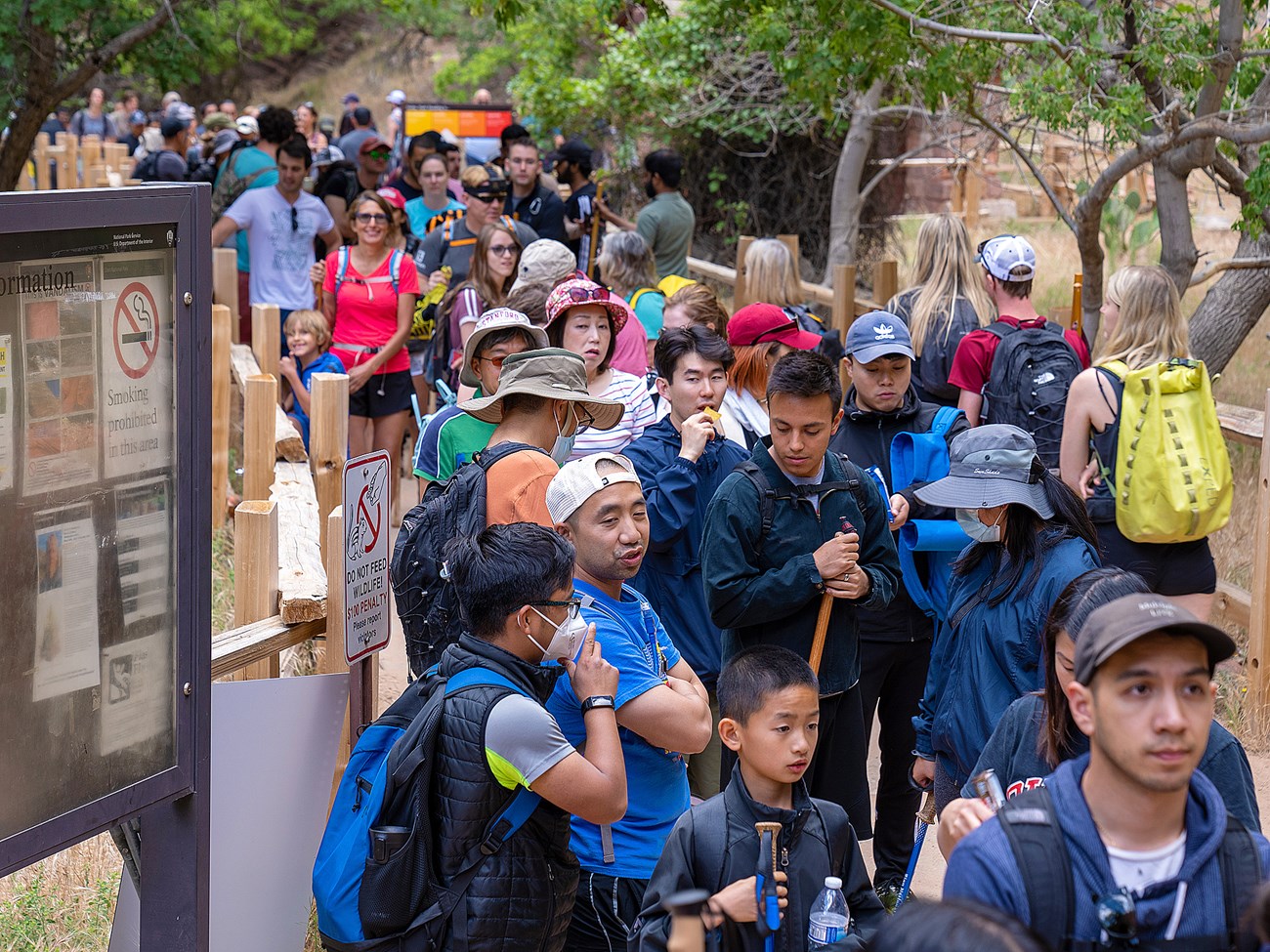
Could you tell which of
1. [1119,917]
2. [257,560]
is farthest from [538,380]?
[1119,917]

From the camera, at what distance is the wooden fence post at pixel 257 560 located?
13.2ft

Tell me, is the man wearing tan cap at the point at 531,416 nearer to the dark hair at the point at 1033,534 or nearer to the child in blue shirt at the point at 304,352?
the dark hair at the point at 1033,534

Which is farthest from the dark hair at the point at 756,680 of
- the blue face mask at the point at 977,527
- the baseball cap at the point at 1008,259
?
the baseball cap at the point at 1008,259

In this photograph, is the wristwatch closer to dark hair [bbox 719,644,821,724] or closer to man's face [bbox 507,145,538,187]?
dark hair [bbox 719,644,821,724]

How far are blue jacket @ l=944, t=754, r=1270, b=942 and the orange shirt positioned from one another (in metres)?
1.89

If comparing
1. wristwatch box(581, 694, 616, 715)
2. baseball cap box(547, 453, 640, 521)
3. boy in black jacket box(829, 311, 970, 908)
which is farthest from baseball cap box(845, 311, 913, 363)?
wristwatch box(581, 694, 616, 715)

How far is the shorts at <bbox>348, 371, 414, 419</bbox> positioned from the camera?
802cm

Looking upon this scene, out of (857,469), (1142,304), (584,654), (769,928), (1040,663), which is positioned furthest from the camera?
(1142,304)

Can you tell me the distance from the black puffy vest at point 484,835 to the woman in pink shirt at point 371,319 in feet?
16.6

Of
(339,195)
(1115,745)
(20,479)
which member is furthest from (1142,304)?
(339,195)

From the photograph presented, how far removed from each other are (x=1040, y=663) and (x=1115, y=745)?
1431 millimetres

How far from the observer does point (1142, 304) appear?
5.07 m

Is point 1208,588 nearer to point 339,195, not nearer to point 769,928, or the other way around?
point 769,928

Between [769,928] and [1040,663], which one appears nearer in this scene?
[769,928]
